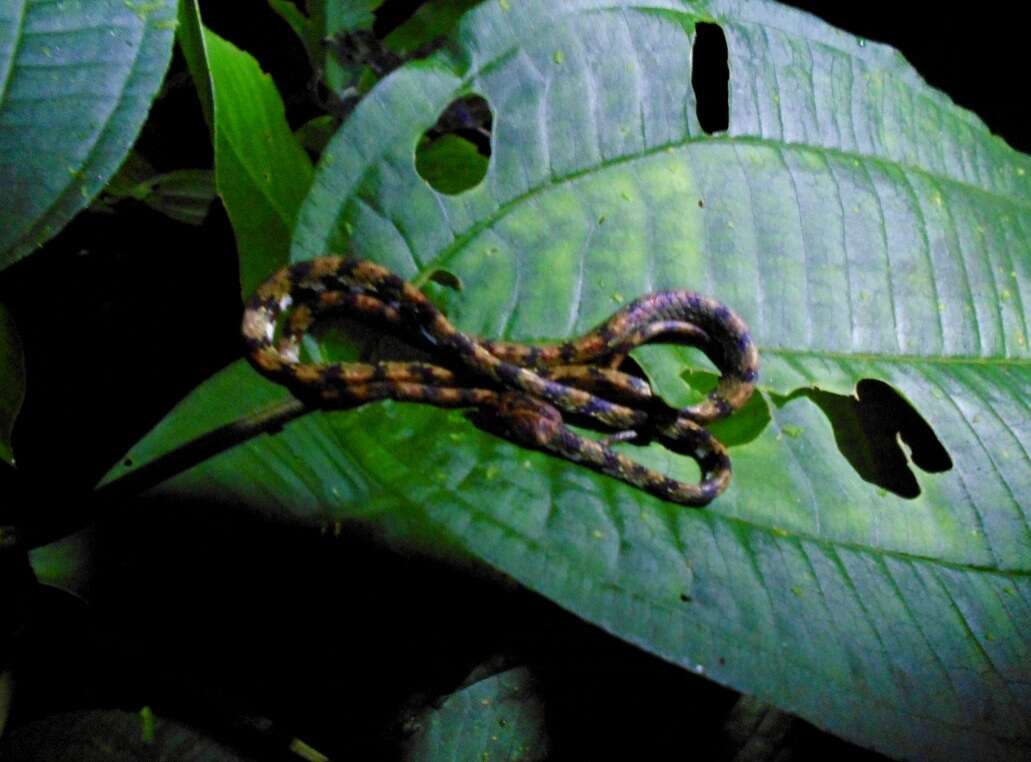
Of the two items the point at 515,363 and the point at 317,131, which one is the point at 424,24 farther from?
the point at 515,363

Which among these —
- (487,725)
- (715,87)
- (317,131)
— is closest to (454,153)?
(317,131)

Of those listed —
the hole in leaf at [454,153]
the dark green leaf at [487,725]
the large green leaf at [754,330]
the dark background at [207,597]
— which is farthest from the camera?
the hole in leaf at [454,153]

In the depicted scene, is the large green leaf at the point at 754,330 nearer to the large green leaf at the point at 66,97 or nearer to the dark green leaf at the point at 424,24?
the large green leaf at the point at 66,97

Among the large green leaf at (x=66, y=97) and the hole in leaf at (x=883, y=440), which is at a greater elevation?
the large green leaf at (x=66, y=97)

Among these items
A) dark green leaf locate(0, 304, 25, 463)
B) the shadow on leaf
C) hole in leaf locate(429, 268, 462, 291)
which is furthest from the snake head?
dark green leaf locate(0, 304, 25, 463)

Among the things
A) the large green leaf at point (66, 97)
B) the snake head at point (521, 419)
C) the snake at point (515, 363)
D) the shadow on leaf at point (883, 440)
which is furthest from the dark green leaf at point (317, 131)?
the shadow on leaf at point (883, 440)

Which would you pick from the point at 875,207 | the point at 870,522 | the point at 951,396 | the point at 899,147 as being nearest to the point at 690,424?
the point at 870,522

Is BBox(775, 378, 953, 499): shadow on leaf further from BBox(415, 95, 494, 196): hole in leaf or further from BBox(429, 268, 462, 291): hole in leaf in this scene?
BBox(415, 95, 494, 196): hole in leaf
